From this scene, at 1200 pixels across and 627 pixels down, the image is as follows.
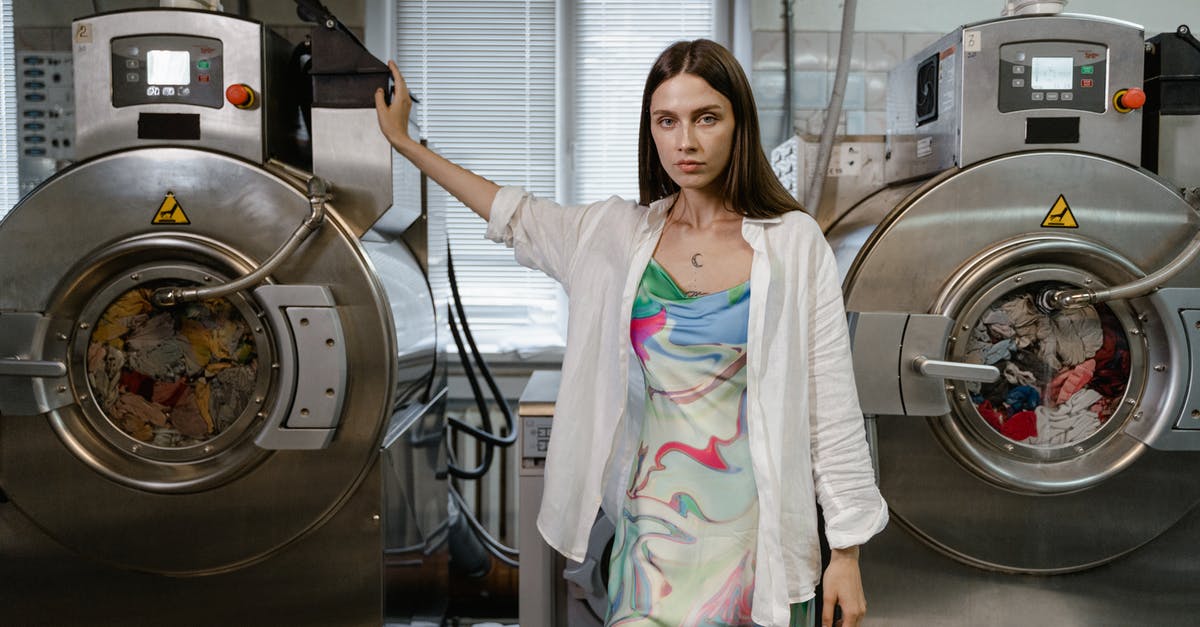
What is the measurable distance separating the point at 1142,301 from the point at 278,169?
5.18 feet

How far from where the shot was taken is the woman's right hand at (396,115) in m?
1.32

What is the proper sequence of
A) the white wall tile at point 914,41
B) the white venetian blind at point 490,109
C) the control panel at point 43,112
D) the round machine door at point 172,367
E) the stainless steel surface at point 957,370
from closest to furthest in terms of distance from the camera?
the stainless steel surface at point 957,370 < the round machine door at point 172,367 < the control panel at point 43,112 < the white wall tile at point 914,41 < the white venetian blind at point 490,109

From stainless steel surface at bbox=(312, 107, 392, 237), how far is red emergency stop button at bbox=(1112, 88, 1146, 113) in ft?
4.45

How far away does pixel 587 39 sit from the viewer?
9.02 ft

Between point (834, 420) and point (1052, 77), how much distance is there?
91 centimetres

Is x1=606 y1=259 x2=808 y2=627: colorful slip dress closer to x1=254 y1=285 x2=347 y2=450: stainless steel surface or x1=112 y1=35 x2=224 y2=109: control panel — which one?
x1=254 y1=285 x2=347 y2=450: stainless steel surface

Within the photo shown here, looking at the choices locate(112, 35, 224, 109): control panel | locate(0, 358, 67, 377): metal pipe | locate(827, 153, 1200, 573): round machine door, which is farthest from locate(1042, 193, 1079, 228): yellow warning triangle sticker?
locate(0, 358, 67, 377): metal pipe

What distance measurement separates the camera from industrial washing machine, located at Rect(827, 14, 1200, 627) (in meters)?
1.46

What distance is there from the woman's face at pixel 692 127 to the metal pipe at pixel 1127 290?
776mm

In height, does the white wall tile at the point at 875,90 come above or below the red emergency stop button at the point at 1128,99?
above

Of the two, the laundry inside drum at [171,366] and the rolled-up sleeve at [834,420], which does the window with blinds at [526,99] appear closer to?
the laundry inside drum at [171,366]

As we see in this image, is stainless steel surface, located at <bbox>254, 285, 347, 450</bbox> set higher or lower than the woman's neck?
lower

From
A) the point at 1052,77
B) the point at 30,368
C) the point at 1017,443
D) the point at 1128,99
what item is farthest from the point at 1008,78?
the point at 30,368

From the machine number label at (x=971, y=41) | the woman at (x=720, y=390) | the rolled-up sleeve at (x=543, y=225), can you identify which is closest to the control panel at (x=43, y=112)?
the rolled-up sleeve at (x=543, y=225)
